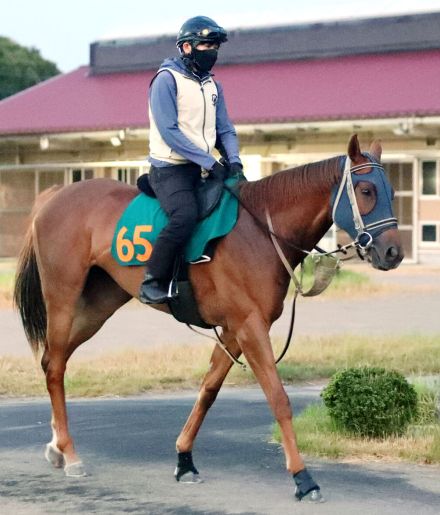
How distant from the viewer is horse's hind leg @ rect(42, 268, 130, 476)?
7.37m

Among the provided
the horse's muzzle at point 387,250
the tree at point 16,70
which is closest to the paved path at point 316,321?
the horse's muzzle at point 387,250

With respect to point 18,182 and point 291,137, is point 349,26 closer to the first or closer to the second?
point 291,137

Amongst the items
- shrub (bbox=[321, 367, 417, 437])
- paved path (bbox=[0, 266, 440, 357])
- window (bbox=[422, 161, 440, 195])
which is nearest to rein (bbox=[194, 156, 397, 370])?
shrub (bbox=[321, 367, 417, 437])

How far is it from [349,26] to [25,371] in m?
19.9

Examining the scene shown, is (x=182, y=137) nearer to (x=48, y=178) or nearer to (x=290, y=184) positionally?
(x=290, y=184)

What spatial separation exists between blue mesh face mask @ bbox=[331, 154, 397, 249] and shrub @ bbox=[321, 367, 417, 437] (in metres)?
1.68

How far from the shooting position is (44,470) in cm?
724

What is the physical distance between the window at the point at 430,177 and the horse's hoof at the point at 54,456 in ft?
67.1

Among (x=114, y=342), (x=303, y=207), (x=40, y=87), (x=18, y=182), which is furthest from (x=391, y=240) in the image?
(x=40, y=87)

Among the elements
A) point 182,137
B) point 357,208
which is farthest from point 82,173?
point 357,208

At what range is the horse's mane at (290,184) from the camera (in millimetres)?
6719

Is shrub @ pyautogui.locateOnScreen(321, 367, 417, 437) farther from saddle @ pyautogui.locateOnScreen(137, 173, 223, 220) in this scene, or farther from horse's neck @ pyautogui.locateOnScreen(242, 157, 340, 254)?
saddle @ pyautogui.locateOnScreen(137, 173, 223, 220)

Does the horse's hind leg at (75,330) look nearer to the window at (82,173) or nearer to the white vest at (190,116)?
the white vest at (190,116)

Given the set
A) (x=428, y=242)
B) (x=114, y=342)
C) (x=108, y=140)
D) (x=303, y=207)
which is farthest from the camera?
(x=108, y=140)
